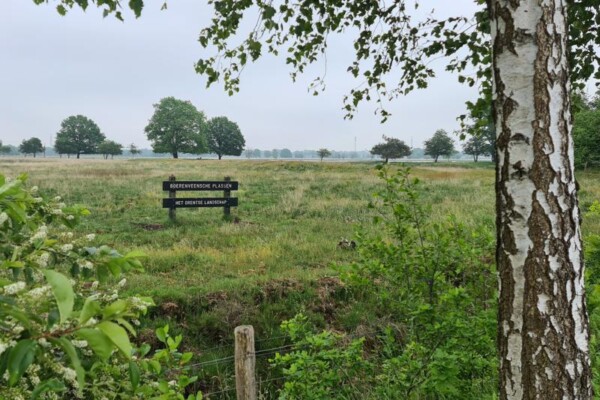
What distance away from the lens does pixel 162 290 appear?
672 cm

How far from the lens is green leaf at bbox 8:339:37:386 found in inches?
26.0

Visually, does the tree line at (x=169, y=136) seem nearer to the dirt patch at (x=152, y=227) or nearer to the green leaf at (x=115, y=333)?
the dirt patch at (x=152, y=227)

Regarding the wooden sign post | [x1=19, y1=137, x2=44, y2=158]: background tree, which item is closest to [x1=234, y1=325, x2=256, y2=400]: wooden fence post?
the wooden sign post

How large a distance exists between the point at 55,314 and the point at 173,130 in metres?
76.8

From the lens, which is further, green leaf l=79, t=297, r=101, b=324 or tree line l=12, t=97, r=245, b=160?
tree line l=12, t=97, r=245, b=160

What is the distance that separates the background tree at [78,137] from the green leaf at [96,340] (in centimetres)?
10379

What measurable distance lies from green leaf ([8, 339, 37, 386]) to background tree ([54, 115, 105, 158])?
4083 inches

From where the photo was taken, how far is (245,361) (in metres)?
3.97

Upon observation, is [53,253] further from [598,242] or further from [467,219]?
[467,219]

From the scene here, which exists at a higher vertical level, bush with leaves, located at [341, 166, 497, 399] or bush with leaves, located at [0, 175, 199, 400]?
bush with leaves, located at [0, 175, 199, 400]

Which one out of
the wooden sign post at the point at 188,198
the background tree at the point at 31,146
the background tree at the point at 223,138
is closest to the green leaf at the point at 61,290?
the wooden sign post at the point at 188,198

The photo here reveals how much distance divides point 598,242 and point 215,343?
5.00m

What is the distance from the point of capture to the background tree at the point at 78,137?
90.9m

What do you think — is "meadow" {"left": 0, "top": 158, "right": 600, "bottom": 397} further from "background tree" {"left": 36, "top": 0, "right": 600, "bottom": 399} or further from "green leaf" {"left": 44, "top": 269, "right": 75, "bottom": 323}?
"green leaf" {"left": 44, "top": 269, "right": 75, "bottom": 323}
